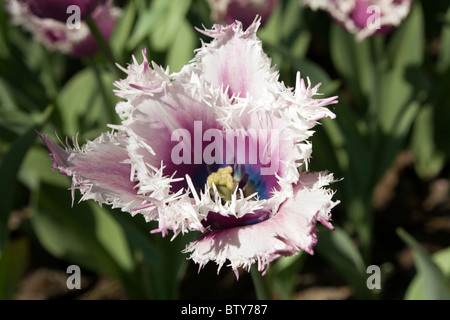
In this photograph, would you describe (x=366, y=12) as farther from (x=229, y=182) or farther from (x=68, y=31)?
(x=68, y=31)

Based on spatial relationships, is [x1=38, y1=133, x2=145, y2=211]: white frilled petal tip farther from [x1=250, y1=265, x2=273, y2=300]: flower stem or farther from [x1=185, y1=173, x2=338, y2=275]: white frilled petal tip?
[x1=250, y1=265, x2=273, y2=300]: flower stem

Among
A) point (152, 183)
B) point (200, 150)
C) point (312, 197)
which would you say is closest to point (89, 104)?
point (200, 150)

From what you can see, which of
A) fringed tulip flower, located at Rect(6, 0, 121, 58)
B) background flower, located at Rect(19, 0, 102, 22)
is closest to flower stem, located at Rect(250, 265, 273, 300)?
background flower, located at Rect(19, 0, 102, 22)

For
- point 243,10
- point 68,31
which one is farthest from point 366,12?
point 68,31

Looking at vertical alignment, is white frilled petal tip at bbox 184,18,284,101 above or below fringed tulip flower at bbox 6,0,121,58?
below

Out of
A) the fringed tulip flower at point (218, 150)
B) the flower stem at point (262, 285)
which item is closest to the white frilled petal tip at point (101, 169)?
the fringed tulip flower at point (218, 150)

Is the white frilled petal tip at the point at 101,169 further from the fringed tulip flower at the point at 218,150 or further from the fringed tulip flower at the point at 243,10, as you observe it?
the fringed tulip flower at the point at 243,10
